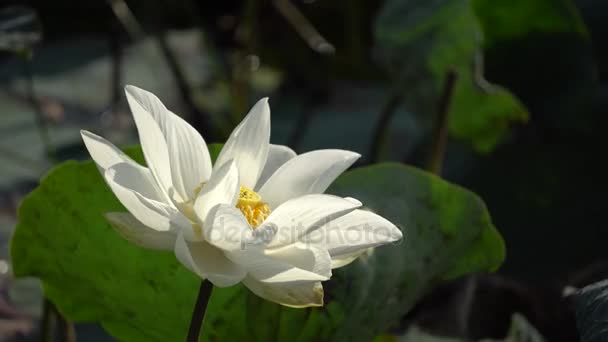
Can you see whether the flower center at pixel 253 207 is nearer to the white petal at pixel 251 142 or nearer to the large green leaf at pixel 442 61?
the white petal at pixel 251 142

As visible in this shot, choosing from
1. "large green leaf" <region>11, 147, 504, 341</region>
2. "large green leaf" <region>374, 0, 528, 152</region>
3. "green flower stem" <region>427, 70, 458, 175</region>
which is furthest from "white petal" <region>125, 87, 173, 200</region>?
"large green leaf" <region>374, 0, 528, 152</region>

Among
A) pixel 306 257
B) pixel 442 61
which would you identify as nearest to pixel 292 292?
pixel 306 257

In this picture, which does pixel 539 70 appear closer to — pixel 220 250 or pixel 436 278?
pixel 436 278

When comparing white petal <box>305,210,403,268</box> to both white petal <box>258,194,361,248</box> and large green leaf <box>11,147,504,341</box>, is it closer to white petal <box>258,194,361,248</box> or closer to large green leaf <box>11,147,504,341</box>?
white petal <box>258,194,361,248</box>

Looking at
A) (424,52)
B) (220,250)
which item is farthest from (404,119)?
(220,250)

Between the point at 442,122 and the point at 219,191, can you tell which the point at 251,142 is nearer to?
the point at 219,191
